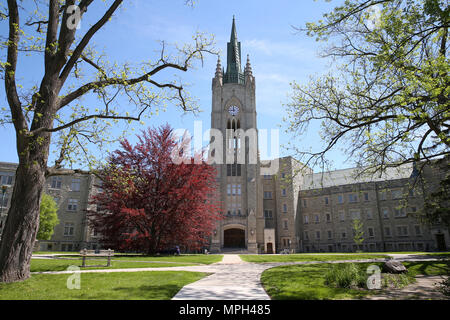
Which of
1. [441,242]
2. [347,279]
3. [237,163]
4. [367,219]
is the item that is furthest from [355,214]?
[347,279]

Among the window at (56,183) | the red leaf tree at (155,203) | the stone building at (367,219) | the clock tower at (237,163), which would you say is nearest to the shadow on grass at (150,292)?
the red leaf tree at (155,203)

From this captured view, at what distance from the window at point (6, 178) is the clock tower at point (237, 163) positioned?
2988cm

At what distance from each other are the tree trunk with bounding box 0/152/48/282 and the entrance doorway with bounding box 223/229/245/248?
37.5 m

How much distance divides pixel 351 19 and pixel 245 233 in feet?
122

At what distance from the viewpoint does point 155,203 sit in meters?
23.7

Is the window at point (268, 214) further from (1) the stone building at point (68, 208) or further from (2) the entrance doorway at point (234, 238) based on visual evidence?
(1) the stone building at point (68, 208)

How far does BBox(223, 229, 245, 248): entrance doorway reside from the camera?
145ft

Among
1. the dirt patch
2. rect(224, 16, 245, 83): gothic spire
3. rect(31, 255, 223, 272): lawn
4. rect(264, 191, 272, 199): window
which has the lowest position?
rect(31, 255, 223, 272): lawn

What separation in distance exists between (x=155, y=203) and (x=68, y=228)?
1101 inches

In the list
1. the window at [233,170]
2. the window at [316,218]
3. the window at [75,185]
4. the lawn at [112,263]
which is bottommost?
the lawn at [112,263]

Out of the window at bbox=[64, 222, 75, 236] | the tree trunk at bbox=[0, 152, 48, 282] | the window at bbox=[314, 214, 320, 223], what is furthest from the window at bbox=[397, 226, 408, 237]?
the window at bbox=[64, 222, 75, 236]

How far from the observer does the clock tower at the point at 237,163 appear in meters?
43.9

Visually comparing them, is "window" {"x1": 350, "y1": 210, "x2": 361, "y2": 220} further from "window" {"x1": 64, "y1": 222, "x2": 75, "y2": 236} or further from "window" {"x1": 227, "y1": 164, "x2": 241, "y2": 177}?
"window" {"x1": 64, "y1": 222, "x2": 75, "y2": 236}

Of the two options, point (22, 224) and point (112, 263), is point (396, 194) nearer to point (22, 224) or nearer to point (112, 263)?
point (112, 263)
